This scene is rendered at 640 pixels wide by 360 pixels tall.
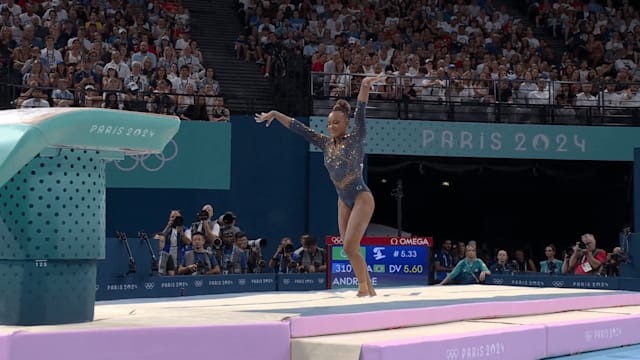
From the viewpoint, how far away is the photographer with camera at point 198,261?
11.6 m

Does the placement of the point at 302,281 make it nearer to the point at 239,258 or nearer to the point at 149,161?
the point at 239,258

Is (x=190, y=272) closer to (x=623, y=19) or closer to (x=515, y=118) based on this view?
(x=515, y=118)

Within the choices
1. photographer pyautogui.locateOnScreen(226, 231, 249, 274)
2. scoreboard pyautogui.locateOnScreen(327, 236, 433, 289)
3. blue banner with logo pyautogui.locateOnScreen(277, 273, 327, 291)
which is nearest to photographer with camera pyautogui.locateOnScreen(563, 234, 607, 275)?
scoreboard pyautogui.locateOnScreen(327, 236, 433, 289)

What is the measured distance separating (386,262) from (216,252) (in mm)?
2354

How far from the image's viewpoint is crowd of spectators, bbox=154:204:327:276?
38.1ft

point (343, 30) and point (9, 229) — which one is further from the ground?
point (343, 30)

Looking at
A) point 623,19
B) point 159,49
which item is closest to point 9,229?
point 159,49

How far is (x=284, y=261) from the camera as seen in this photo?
43.4 ft

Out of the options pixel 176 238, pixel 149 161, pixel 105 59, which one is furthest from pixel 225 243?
pixel 105 59

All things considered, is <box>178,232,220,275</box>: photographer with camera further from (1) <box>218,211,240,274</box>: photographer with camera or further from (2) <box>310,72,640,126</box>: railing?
(2) <box>310,72,640,126</box>: railing

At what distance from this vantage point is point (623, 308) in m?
9.20

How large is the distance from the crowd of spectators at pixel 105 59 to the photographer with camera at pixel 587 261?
5947 mm

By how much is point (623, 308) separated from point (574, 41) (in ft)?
40.3

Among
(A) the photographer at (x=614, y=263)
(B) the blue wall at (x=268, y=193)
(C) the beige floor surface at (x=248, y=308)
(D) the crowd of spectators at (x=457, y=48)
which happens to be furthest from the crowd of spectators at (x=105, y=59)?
(C) the beige floor surface at (x=248, y=308)
